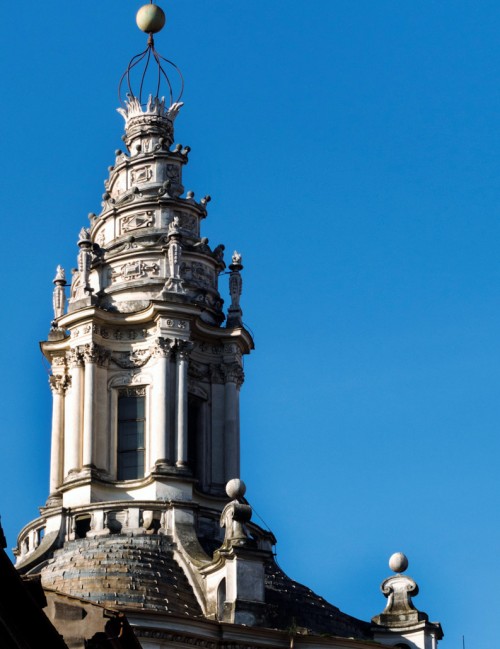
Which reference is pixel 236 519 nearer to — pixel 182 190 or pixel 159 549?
pixel 159 549

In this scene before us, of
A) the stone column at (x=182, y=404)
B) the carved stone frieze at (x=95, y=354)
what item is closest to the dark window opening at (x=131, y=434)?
the carved stone frieze at (x=95, y=354)

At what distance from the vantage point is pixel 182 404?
69.8 metres

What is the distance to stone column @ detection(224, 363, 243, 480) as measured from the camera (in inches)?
2808

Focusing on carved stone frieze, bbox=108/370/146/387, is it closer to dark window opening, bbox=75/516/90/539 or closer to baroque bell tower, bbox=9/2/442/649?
baroque bell tower, bbox=9/2/442/649

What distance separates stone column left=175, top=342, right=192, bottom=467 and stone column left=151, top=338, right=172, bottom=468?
1.10ft

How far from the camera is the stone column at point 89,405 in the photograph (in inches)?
2731

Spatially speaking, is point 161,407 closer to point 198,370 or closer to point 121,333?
point 198,370

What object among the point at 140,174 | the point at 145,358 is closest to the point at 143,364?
the point at 145,358

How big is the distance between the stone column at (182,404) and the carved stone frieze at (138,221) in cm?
570

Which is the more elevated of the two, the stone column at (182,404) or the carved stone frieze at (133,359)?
the carved stone frieze at (133,359)

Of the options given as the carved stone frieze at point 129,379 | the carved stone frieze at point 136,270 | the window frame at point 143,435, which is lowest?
the window frame at point 143,435

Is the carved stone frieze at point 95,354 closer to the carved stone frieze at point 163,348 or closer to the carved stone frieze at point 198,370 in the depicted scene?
the carved stone frieze at point 163,348

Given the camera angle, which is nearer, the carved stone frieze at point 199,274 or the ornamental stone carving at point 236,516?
the ornamental stone carving at point 236,516

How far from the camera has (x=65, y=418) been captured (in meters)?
71.4
